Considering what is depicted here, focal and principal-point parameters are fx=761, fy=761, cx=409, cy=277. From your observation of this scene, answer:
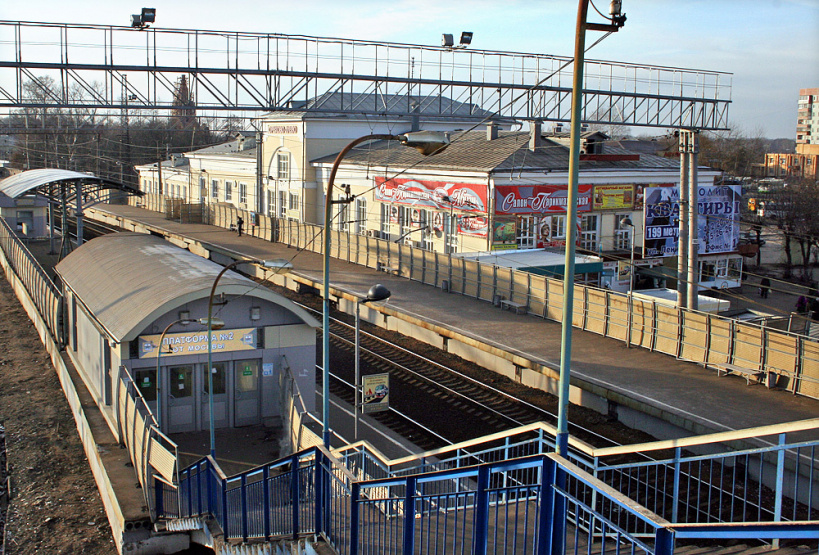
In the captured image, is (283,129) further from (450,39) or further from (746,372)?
(746,372)

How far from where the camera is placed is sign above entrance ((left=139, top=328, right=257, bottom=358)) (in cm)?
1324

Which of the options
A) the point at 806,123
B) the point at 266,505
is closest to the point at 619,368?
the point at 266,505

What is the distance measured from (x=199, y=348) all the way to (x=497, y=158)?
59.1 ft

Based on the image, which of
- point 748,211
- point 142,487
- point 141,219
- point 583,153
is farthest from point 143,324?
point 748,211

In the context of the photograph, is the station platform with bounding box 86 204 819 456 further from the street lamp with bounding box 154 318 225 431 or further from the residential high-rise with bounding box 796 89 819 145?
the residential high-rise with bounding box 796 89 819 145

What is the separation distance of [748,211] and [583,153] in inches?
1217

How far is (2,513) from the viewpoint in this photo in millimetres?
12102

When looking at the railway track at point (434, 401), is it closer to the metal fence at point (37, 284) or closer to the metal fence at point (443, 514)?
the metal fence at point (443, 514)

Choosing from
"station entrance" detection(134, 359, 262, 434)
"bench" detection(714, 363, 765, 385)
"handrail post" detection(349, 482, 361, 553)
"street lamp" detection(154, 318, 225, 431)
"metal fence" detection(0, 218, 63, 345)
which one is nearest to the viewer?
"handrail post" detection(349, 482, 361, 553)

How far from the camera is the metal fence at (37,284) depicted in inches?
774

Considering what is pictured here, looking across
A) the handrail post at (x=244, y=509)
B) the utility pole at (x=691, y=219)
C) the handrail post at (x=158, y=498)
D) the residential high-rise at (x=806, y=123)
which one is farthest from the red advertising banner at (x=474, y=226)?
the residential high-rise at (x=806, y=123)

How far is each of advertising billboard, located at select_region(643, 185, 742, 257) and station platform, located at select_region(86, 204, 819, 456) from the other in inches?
401

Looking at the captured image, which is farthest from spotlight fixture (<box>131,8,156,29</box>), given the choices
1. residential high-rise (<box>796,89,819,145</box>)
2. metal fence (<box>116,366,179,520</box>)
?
residential high-rise (<box>796,89,819,145</box>)

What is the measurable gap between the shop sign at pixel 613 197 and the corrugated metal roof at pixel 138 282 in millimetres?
17350
